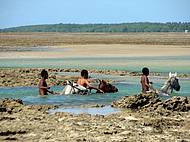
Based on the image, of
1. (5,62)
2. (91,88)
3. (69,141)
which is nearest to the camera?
(69,141)

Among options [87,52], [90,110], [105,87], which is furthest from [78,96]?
[87,52]

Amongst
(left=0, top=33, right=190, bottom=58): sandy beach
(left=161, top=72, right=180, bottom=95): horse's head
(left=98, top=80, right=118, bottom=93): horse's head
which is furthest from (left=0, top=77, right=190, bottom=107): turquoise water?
(left=0, top=33, right=190, bottom=58): sandy beach

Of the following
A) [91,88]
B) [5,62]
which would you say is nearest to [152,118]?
[91,88]

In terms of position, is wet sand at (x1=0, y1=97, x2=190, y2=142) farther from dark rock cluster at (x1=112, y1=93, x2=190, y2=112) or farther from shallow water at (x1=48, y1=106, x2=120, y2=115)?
shallow water at (x1=48, y1=106, x2=120, y2=115)

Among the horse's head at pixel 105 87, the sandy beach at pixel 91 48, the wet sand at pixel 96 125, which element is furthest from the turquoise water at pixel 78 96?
the sandy beach at pixel 91 48

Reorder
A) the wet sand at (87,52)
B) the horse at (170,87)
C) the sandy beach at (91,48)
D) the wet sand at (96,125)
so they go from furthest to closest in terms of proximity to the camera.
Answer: the sandy beach at (91,48), the wet sand at (87,52), the horse at (170,87), the wet sand at (96,125)

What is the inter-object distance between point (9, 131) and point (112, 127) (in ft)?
7.39

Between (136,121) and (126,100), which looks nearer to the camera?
(136,121)

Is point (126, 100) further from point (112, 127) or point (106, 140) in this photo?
point (106, 140)

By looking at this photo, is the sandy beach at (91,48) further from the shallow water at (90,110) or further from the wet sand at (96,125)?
the wet sand at (96,125)

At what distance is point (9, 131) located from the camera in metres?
10.8

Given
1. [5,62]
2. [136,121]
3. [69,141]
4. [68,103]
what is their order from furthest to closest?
[5,62], [68,103], [136,121], [69,141]

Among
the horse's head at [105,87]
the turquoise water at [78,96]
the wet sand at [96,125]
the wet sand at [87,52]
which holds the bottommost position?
the turquoise water at [78,96]

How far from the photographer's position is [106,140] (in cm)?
1001
